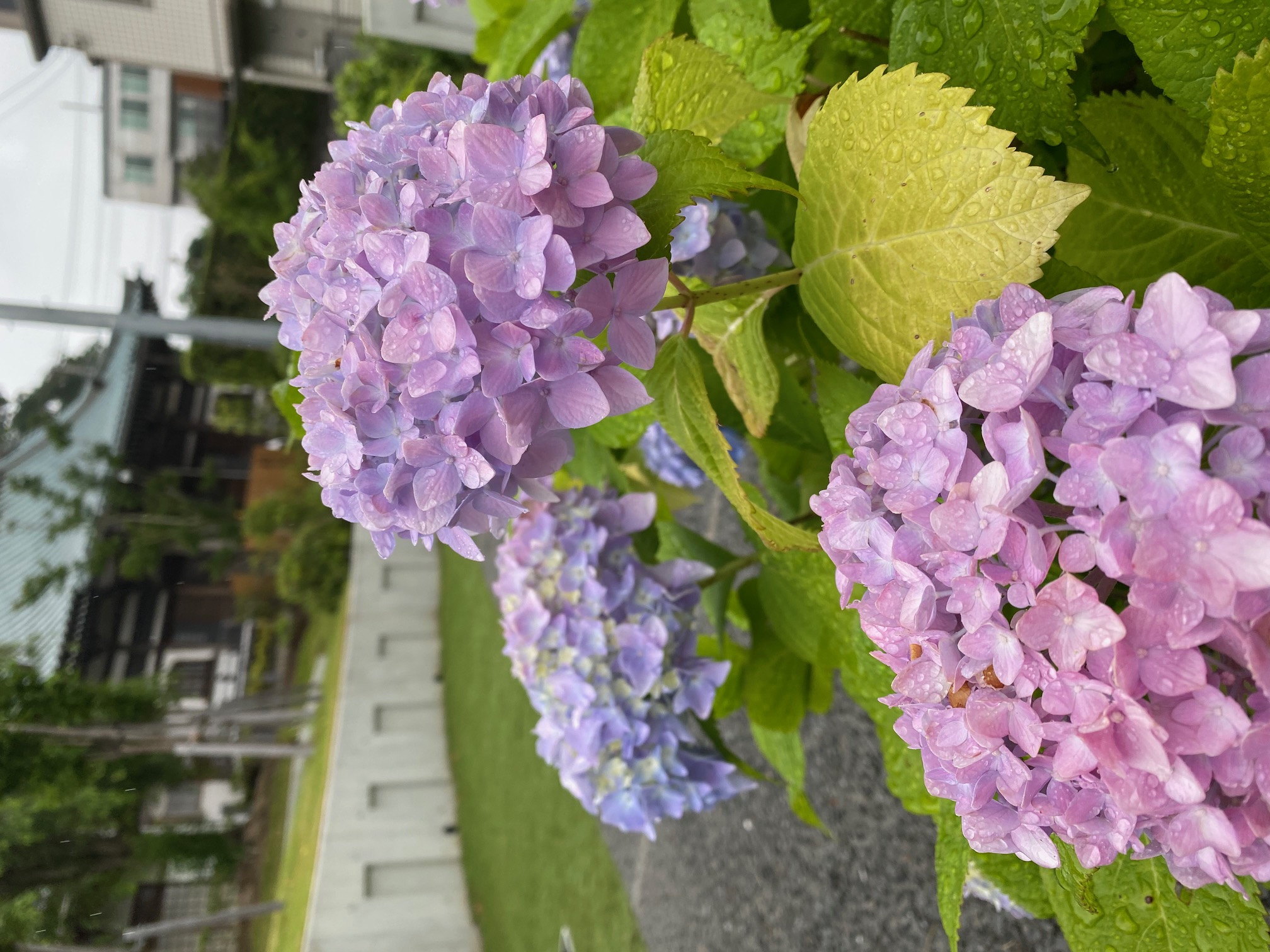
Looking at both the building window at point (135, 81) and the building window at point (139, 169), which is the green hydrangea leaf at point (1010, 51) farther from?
the building window at point (139, 169)

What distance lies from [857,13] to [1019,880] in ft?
1.85

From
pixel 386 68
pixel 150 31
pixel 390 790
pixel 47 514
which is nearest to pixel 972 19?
pixel 390 790

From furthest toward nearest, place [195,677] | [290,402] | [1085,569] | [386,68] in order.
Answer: [195,677], [386,68], [290,402], [1085,569]

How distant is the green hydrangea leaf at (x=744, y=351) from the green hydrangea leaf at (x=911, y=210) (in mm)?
90

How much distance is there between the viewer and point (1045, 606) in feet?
0.94

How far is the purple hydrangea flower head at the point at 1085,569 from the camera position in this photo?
0.84ft

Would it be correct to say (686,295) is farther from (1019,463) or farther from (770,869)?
(770,869)

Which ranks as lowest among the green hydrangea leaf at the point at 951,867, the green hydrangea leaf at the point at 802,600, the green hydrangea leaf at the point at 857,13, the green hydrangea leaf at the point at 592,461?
the green hydrangea leaf at the point at 951,867

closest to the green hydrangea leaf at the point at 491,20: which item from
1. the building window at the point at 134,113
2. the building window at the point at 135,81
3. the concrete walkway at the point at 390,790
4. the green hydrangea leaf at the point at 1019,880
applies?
the green hydrangea leaf at the point at 1019,880

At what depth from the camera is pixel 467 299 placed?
36 cm

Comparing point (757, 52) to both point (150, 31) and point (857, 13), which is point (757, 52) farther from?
point (150, 31)

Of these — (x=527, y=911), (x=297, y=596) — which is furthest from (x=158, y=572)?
(x=527, y=911)

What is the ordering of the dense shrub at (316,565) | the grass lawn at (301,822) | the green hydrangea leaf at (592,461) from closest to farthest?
1. the green hydrangea leaf at (592,461)
2. the grass lawn at (301,822)
3. the dense shrub at (316,565)

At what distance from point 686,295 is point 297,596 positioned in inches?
240
